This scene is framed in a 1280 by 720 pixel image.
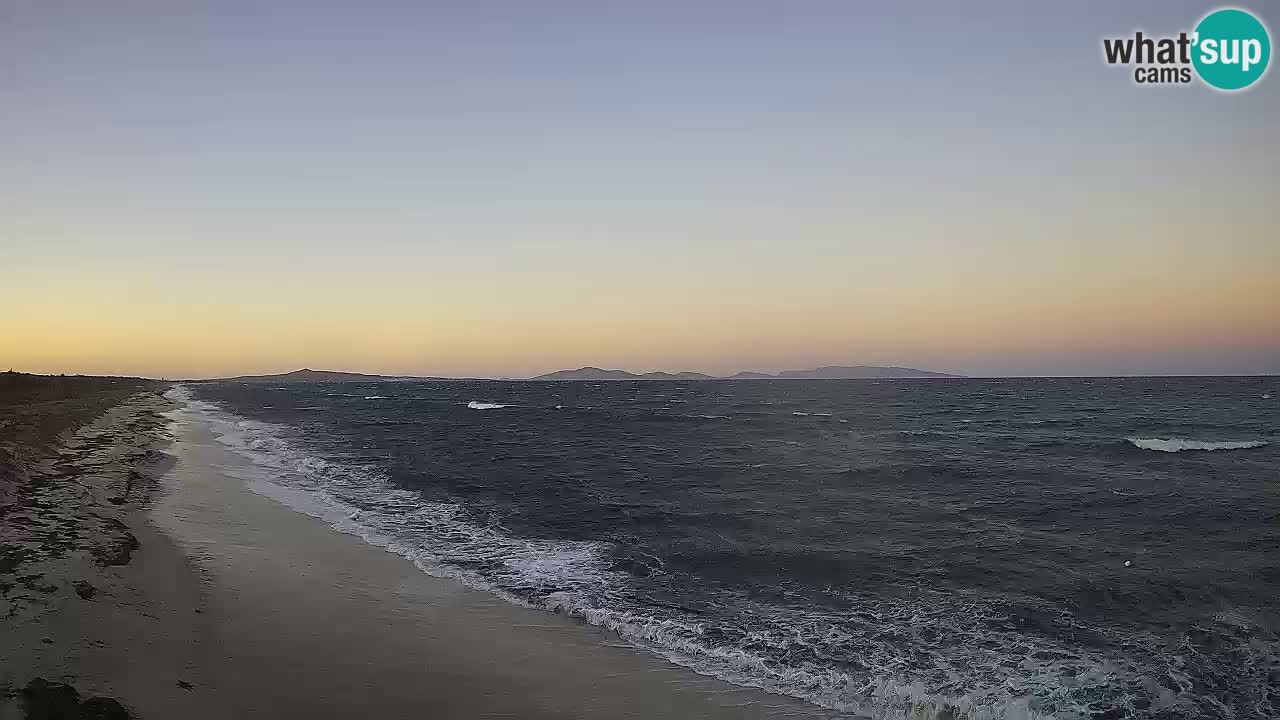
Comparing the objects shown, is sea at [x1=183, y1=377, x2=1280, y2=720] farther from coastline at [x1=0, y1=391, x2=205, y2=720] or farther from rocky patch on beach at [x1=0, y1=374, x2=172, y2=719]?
rocky patch on beach at [x1=0, y1=374, x2=172, y2=719]

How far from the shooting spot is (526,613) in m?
11.3

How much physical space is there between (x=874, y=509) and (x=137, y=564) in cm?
1773

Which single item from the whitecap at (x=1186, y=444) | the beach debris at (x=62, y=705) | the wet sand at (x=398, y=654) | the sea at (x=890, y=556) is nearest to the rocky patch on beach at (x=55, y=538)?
the beach debris at (x=62, y=705)

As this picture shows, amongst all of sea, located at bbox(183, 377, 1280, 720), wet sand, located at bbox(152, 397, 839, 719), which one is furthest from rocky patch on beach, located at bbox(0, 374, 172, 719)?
sea, located at bbox(183, 377, 1280, 720)

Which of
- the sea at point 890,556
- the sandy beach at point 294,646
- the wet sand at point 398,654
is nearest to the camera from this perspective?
the sandy beach at point 294,646

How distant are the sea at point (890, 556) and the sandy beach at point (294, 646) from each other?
0.81 m

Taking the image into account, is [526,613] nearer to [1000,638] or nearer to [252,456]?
[1000,638]

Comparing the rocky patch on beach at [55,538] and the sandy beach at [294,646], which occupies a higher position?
the rocky patch on beach at [55,538]

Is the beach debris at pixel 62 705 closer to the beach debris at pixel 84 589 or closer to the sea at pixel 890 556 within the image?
the beach debris at pixel 84 589

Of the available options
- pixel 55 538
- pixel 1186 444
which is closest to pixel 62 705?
pixel 55 538

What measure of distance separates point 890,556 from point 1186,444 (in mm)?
29508

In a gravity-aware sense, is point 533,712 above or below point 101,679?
below

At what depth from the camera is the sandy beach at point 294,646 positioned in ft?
24.8

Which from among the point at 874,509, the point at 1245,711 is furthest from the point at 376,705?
the point at 874,509
